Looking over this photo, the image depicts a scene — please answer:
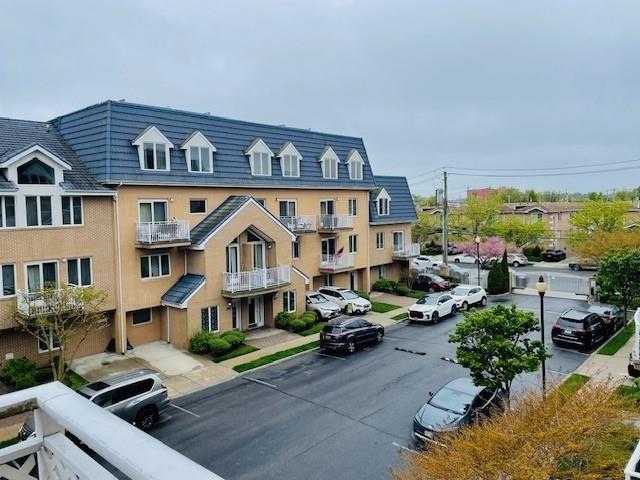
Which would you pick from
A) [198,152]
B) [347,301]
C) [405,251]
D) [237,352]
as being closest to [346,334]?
[237,352]

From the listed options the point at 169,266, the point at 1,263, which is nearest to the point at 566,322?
the point at 169,266

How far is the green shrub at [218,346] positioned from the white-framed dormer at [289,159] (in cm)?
1216

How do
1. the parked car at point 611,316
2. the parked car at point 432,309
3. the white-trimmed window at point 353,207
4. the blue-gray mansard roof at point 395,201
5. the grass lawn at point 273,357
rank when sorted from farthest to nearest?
the blue-gray mansard roof at point 395,201 → the white-trimmed window at point 353,207 → the parked car at point 432,309 → the parked car at point 611,316 → the grass lawn at point 273,357

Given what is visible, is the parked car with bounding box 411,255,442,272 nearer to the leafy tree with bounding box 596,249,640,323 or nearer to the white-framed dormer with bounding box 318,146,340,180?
the white-framed dormer with bounding box 318,146,340,180

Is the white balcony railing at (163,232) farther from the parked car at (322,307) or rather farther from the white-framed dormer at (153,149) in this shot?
the parked car at (322,307)

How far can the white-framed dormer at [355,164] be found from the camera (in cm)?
3625

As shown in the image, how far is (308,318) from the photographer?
28094 mm

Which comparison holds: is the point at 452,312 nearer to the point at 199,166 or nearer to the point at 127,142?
the point at 199,166

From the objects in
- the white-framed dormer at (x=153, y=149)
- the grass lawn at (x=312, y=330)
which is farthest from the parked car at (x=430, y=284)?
the white-framed dormer at (x=153, y=149)

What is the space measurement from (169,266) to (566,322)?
779 inches

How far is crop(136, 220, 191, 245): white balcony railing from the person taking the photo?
23500mm

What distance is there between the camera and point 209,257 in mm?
25094

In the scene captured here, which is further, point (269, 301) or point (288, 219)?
point (288, 219)

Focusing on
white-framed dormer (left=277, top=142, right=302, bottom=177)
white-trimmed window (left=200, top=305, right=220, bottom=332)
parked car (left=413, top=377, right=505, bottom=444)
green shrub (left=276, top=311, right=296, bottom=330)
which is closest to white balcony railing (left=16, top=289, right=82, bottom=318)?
white-trimmed window (left=200, top=305, right=220, bottom=332)
